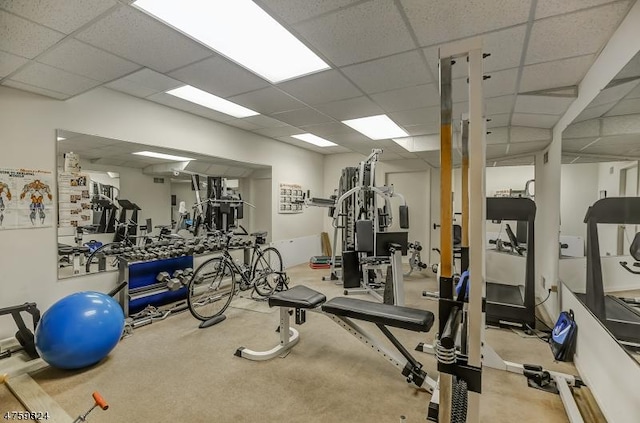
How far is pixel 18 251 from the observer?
2744 mm

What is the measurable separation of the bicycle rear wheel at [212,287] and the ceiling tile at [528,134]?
4248 mm

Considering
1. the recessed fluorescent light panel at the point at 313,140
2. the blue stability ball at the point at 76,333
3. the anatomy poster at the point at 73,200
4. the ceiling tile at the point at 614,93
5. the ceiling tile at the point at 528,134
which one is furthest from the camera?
the recessed fluorescent light panel at the point at 313,140

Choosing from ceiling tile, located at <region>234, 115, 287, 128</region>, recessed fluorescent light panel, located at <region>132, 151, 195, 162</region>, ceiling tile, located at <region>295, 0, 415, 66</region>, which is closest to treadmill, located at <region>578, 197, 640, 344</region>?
ceiling tile, located at <region>295, 0, 415, 66</region>

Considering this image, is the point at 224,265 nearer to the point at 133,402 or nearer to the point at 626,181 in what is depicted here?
the point at 133,402

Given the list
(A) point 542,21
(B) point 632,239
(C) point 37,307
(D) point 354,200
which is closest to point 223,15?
(A) point 542,21

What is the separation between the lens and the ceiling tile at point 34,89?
2.59 meters

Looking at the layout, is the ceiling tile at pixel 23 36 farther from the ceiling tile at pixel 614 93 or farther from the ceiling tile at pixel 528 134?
the ceiling tile at pixel 528 134

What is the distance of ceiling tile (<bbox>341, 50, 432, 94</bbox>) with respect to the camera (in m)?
2.38

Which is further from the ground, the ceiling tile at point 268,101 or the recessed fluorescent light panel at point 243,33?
the recessed fluorescent light panel at point 243,33

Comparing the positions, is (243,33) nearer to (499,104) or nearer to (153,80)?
(153,80)

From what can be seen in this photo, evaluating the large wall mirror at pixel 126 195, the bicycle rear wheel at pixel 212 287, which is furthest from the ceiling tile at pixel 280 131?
the bicycle rear wheel at pixel 212 287

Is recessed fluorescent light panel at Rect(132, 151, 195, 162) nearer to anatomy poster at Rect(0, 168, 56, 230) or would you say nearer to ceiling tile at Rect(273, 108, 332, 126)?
anatomy poster at Rect(0, 168, 56, 230)

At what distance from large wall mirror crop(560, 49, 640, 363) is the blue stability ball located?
3520 millimetres

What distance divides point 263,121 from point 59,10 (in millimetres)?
3196
